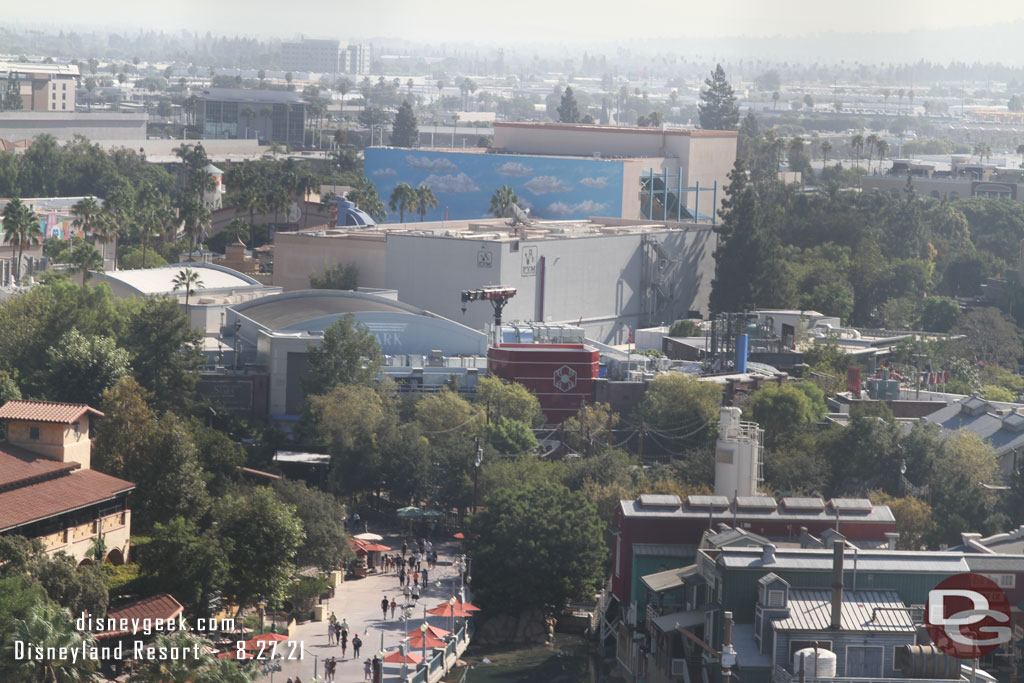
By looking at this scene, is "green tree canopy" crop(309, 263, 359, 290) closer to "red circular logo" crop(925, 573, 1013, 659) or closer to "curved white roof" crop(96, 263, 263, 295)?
"curved white roof" crop(96, 263, 263, 295)

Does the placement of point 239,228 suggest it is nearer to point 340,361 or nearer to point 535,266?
point 535,266

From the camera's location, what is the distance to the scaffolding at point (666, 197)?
399 feet

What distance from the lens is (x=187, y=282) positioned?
7531 cm

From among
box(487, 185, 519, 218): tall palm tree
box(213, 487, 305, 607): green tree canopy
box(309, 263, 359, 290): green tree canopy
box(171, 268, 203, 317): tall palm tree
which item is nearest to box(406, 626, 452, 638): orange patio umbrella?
box(213, 487, 305, 607): green tree canopy

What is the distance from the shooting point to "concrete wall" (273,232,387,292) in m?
86.3

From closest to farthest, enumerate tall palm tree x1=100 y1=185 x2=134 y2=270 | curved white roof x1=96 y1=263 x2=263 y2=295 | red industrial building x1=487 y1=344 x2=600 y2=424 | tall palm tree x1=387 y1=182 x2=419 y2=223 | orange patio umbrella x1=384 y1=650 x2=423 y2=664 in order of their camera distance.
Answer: orange patio umbrella x1=384 y1=650 x2=423 y2=664
red industrial building x1=487 y1=344 x2=600 y2=424
curved white roof x1=96 y1=263 x2=263 y2=295
tall palm tree x1=100 y1=185 x2=134 y2=270
tall palm tree x1=387 y1=182 x2=419 y2=223

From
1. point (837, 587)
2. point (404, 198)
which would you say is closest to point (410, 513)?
point (837, 587)

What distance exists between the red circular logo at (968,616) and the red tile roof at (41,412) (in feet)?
70.0

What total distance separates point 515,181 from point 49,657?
93.0 meters

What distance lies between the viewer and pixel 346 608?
46188 mm

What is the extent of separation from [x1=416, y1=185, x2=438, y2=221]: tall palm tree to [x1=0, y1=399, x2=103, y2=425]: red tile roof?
73.4 meters

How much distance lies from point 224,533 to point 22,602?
10.5 meters

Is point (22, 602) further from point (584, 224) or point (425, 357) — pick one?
point (584, 224)

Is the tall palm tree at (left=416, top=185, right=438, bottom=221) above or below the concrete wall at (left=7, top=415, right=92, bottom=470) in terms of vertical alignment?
above
